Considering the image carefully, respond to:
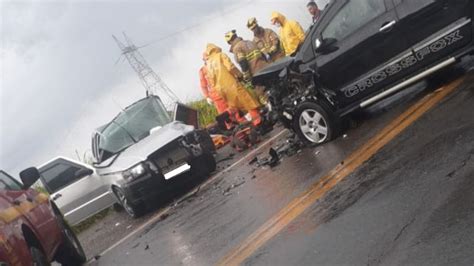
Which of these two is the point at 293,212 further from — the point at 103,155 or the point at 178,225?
the point at 103,155

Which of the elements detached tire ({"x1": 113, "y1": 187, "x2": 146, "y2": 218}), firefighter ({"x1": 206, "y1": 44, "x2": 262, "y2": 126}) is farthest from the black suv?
firefighter ({"x1": 206, "y1": 44, "x2": 262, "y2": 126})

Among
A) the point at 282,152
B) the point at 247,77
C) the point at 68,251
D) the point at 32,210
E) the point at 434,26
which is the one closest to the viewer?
the point at 32,210

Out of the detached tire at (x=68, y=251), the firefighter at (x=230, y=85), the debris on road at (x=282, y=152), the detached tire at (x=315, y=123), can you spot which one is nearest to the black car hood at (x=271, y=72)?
the detached tire at (x=315, y=123)

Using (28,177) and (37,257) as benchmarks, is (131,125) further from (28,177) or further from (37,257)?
(37,257)

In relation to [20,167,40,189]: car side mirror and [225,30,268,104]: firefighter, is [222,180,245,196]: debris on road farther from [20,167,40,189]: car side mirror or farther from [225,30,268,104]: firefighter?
[225,30,268,104]: firefighter

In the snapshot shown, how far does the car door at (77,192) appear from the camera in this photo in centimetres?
1110

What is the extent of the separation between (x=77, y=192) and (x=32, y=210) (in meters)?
3.84

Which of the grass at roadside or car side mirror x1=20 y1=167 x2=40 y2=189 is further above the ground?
car side mirror x1=20 y1=167 x2=40 y2=189

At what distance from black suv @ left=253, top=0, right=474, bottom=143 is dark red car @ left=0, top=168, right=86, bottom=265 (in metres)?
3.63

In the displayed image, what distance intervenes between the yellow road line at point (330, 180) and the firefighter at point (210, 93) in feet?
24.0

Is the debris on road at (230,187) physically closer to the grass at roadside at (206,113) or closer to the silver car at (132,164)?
the silver car at (132,164)

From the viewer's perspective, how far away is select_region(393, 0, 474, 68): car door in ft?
24.3

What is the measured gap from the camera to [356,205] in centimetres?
551

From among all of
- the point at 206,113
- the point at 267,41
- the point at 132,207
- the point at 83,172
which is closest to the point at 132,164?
the point at 132,207
